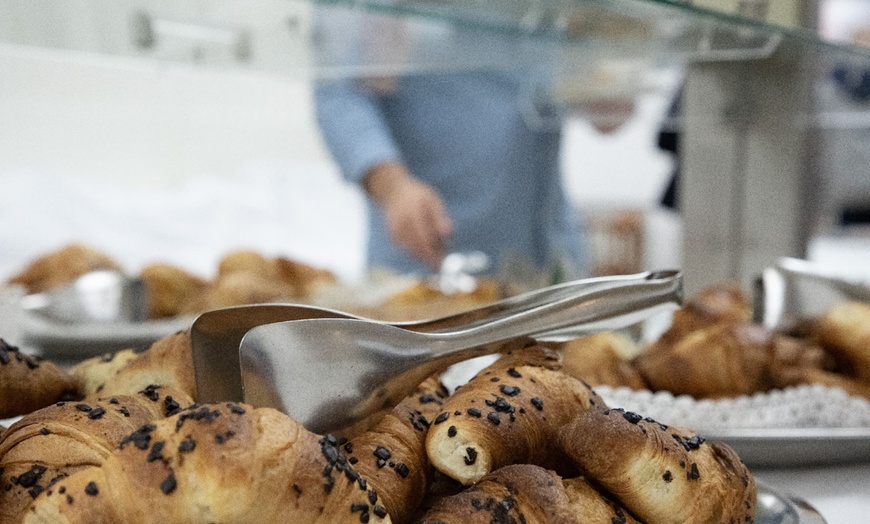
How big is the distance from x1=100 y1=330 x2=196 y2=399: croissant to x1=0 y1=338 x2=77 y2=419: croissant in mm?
39

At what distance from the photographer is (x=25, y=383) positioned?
0.55m

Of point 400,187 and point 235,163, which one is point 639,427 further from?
point 235,163

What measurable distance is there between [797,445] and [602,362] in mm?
235

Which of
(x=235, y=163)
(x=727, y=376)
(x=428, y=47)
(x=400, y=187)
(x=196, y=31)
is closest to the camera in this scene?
(x=727, y=376)

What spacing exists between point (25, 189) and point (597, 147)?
12.1 ft

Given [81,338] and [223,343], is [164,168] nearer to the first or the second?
[81,338]

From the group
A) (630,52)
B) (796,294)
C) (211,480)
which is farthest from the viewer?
(630,52)

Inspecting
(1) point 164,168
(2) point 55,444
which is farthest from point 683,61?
(1) point 164,168

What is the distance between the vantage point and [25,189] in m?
2.76

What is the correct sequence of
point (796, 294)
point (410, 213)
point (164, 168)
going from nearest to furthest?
point (796, 294) → point (410, 213) → point (164, 168)

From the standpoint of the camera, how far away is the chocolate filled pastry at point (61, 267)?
1570 millimetres

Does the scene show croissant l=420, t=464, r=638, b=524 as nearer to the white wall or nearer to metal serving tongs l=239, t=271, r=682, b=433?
metal serving tongs l=239, t=271, r=682, b=433

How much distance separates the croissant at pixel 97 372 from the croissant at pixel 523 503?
0.30 m

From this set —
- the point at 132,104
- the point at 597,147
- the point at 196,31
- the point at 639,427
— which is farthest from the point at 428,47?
the point at 597,147
